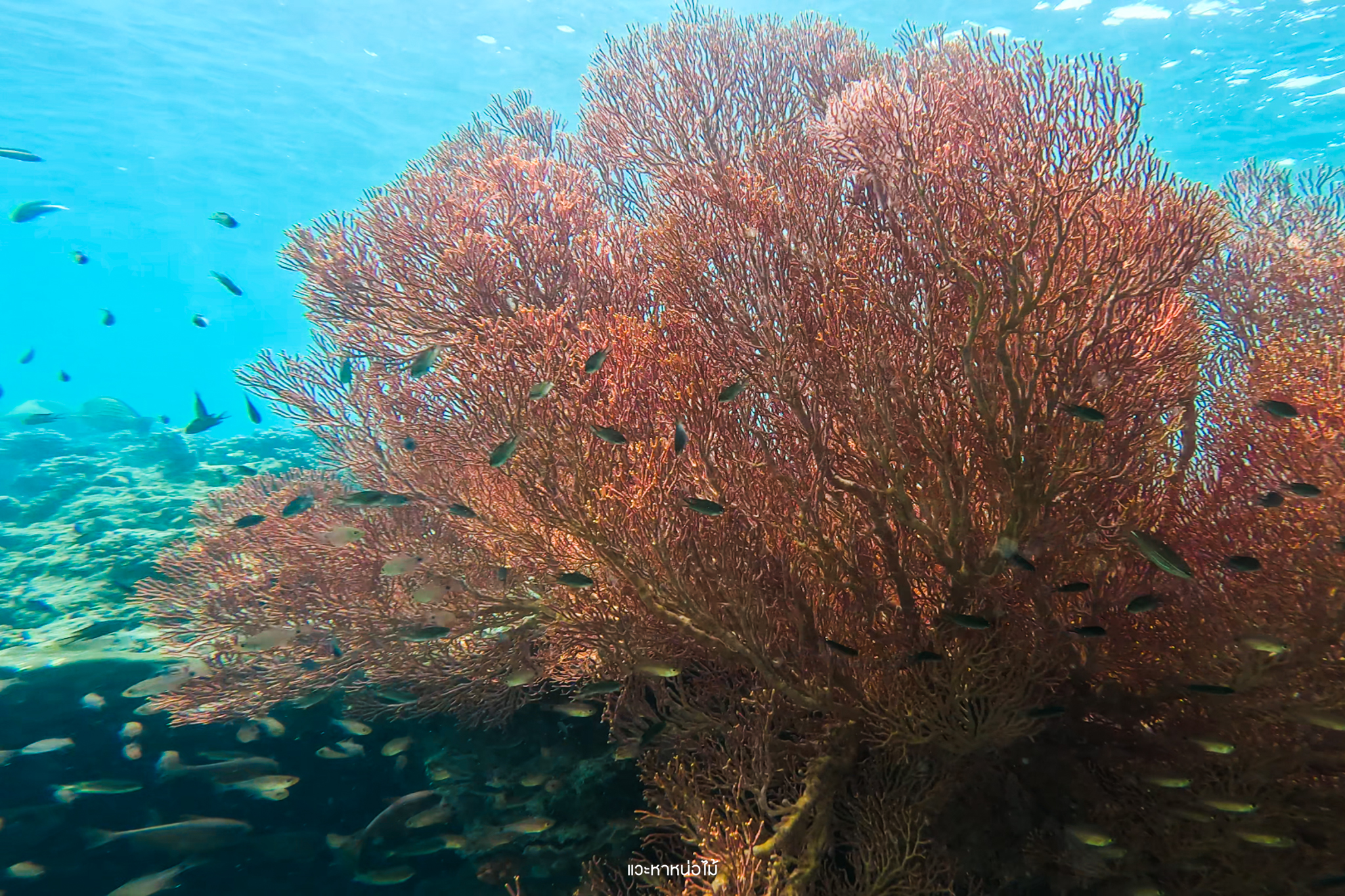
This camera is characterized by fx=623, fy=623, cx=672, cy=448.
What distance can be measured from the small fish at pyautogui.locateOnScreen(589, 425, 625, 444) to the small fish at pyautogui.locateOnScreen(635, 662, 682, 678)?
137 centimetres

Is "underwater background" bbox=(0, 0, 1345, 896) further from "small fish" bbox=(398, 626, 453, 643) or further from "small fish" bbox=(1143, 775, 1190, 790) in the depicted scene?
"small fish" bbox=(1143, 775, 1190, 790)

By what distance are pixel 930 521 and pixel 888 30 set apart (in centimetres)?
2152

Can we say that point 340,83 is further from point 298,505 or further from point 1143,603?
point 1143,603

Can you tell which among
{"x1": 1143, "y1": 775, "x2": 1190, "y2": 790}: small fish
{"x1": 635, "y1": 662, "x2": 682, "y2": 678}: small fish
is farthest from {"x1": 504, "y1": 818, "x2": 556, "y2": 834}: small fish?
{"x1": 1143, "y1": 775, "x2": 1190, "y2": 790}: small fish

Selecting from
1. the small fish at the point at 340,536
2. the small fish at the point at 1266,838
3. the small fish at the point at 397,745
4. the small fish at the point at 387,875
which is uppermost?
the small fish at the point at 340,536

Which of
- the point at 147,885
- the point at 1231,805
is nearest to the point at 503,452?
the point at 1231,805

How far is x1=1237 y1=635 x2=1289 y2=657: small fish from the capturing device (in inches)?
110

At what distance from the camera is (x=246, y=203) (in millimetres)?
40969

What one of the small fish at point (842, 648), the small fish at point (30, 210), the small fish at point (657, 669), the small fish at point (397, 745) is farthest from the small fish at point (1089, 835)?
the small fish at point (30, 210)

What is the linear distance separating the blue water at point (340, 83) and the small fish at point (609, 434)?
7.53 meters

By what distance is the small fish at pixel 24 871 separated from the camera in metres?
5.11

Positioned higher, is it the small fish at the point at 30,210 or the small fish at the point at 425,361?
the small fish at the point at 30,210

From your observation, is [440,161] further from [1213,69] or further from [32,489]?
[1213,69]

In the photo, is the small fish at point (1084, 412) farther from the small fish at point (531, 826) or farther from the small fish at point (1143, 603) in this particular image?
the small fish at point (531, 826)
